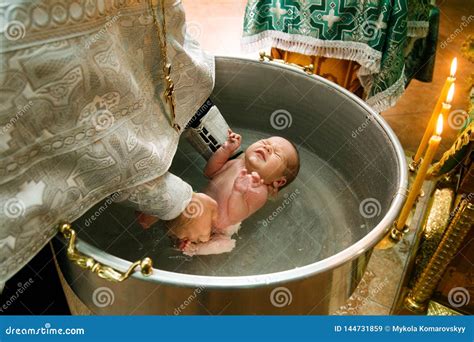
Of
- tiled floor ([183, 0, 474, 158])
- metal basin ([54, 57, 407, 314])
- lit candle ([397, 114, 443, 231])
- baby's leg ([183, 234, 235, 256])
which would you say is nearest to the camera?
metal basin ([54, 57, 407, 314])

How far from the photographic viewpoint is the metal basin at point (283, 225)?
58 cm

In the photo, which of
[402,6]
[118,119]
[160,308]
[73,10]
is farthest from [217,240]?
[402,6]

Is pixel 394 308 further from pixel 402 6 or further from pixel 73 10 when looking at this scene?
pixel 73 10

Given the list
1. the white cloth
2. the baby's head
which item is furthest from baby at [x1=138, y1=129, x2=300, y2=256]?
the white cloth

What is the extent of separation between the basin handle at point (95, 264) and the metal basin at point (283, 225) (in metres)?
0.01

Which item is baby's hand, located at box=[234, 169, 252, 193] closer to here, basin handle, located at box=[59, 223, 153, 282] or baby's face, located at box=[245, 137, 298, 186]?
baby's face, located at box=[245, 137, 298, 186]

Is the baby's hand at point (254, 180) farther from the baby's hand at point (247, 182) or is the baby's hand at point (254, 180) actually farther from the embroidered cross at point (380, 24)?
the embroidered cross at point (380, 24)

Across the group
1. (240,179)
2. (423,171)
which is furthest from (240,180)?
(423,171)

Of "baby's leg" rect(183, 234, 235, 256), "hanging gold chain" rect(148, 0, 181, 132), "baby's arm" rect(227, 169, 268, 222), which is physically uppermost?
"hanging gold chain" rect(148, 0, 181, 132)

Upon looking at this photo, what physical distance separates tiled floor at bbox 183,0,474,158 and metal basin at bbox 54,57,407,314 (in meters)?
0.38

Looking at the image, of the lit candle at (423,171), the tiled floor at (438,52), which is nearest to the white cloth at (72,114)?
the lit candle at (423,171)

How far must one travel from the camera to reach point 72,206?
1.86ft

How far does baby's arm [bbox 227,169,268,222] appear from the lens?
0.91 meters

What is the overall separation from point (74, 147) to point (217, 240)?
1.35 ft
